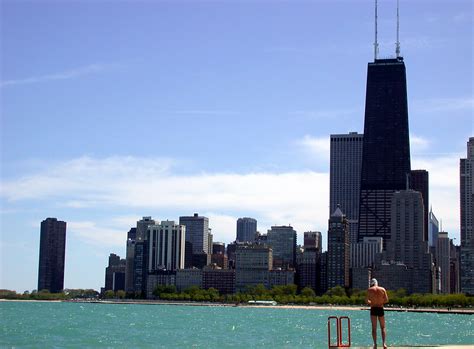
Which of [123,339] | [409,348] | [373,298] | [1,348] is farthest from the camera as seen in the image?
[123,339]

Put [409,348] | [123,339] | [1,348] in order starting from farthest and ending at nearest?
[123,339] → [1,348] → [409,348]

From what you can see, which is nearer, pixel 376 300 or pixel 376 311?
pixel 376 300

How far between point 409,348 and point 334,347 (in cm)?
345

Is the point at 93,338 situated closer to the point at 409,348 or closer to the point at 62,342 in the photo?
the point at 62,342

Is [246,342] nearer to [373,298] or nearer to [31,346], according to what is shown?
[31,346]

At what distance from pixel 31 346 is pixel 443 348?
4400 centimetres

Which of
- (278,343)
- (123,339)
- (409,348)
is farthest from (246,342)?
(409,348)

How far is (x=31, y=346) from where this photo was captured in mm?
71688

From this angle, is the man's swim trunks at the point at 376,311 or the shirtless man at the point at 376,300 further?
the man's swim trunks at the point at 376,311

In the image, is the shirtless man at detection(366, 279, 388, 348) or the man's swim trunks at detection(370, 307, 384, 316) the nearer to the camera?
the shirtless man at detection(366, 279, 388, 348)

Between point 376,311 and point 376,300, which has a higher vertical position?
point 376,300

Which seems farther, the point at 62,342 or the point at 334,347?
the point at 62,342

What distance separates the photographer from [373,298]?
3453cm

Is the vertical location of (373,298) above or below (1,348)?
above
